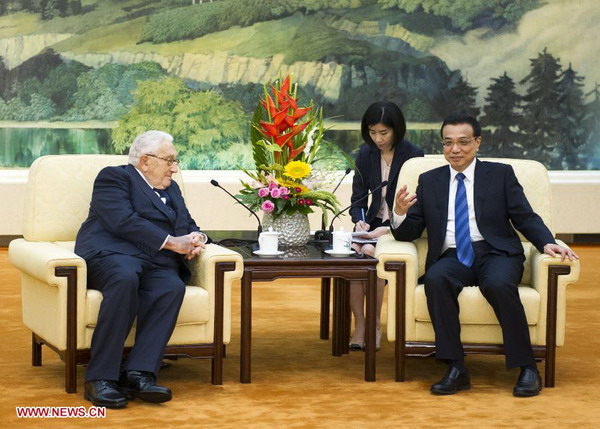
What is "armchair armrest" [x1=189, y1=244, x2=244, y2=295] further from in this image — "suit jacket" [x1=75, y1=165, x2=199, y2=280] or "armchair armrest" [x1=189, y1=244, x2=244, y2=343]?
"suit jacket" [x1=75, y1=165, x2=199, y2=280]

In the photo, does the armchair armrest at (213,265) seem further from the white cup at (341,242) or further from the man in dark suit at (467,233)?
the man in dark suit at (467,233)

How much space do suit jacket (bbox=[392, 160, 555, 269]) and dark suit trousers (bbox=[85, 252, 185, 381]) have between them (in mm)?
1144

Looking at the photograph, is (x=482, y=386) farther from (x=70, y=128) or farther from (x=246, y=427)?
(x=70, y=128)

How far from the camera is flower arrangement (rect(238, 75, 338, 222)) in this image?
4.86 meters

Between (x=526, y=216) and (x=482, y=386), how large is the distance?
77 cm

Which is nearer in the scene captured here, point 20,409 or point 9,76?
point 20,409

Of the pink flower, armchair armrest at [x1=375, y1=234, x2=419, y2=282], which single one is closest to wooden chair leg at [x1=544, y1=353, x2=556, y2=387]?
armchair armrest at [x1=375, y1=234, x2=419, y2=282]

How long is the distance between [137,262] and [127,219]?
0.62 feet

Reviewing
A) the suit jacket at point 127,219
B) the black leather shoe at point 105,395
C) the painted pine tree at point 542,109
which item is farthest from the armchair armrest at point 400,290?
the painted pine tree at point 542,109

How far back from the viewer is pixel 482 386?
14.9 ft

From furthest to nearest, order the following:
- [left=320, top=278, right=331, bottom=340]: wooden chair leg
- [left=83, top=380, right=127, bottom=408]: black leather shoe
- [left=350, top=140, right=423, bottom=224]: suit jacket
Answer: [left=320, top=278, right=331, bottom=340]: wooden chair leg
[left=350, top=140, right=423, bottom=224]: suit jacket
[left=83, top=380, right=127, bottom=408]: black leather shoe

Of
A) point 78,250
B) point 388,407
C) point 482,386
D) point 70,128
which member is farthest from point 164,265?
point 70,128

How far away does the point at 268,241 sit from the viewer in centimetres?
470

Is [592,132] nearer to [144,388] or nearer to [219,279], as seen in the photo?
[219,279]
